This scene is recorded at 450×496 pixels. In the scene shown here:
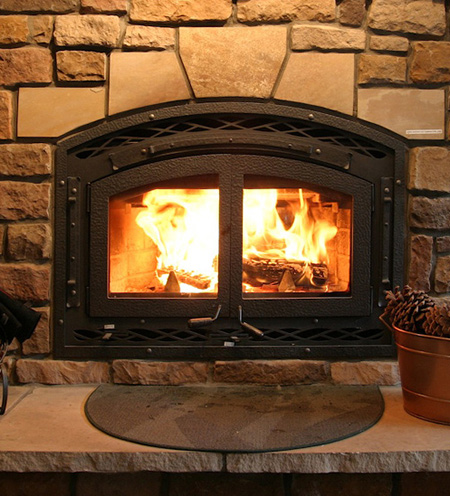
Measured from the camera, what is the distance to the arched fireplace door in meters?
1.98

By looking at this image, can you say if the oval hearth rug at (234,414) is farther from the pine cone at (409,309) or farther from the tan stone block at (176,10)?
the tan stone block at (176,10)

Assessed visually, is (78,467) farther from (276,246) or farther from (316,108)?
(316,108)

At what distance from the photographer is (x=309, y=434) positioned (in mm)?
1580

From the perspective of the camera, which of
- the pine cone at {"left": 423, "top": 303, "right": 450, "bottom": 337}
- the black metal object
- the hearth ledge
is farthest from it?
the black metal object

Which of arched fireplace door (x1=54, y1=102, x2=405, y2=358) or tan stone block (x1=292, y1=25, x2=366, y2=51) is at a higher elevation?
tan stone block (x1=292, y1=25, x2=366, y2=51)

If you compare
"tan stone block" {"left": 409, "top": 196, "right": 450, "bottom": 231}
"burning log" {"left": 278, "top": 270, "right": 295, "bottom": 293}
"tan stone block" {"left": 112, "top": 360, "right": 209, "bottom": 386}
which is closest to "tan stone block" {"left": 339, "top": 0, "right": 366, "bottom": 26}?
"tan stone block" {"left": 409, "top": 196, "right": 450, "bottom": 231}

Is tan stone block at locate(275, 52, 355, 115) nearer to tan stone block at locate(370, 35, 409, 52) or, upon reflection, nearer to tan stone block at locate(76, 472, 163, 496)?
tan stone block at locate(370, 35, 409, 52)

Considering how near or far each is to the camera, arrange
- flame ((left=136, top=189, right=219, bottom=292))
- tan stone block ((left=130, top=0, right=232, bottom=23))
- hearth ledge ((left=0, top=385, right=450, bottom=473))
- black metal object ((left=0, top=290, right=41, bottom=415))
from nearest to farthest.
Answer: hearth ledge ((left=0, top=385, right=450, bottom=473)) < black metal object ((left=0, top=290, right=41, bottom=415)) < tan stone block ((left=130, top=0, right=232, bottom=23)) < flame ((left=136, top=189, right=219, bottom=292))

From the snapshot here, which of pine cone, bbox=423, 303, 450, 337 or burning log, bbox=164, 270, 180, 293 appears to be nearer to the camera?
pine cone, bbox=423, 303, 450, 337

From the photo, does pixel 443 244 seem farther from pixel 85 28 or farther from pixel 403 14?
pixel 85 28

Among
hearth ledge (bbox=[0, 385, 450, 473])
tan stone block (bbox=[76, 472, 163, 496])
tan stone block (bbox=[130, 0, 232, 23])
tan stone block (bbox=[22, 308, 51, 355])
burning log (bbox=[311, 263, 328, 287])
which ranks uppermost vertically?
tan stone block (bbox=[130, 0, 232, 23])

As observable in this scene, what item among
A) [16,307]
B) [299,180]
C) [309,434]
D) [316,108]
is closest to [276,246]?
[299,180]

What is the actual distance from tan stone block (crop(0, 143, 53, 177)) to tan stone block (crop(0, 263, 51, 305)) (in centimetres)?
30

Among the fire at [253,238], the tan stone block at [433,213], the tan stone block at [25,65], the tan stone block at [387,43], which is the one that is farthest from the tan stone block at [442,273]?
the tan stone block at [25,65]
